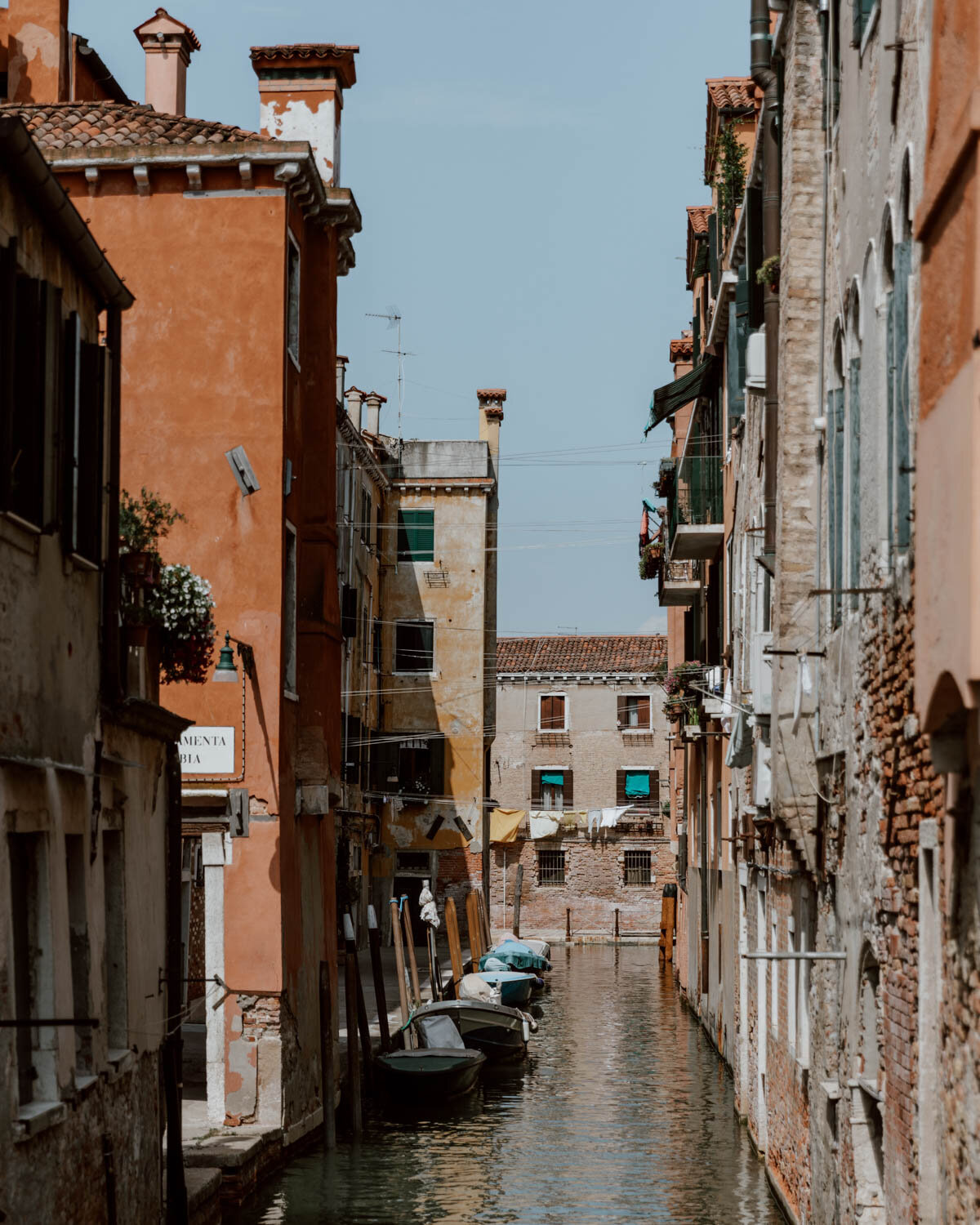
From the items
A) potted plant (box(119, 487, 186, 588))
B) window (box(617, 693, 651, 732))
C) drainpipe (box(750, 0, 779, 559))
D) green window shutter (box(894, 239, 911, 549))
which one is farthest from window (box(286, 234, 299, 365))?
window (box(617, 693, 651, 732))

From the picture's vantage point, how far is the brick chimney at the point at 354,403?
43.5 metres

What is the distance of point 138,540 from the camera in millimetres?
11188

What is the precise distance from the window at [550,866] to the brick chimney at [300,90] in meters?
34.9

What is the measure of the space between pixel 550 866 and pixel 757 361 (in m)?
38.3

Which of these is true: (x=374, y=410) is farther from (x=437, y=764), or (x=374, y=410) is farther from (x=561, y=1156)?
(x=561, y=1156)

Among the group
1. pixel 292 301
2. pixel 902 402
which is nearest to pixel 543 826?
pixel 292 301

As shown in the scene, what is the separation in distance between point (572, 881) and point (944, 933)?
→ 44832 mm

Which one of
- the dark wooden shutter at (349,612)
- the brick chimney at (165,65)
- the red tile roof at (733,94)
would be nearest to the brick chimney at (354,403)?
the dark wooden shutter at (349,612)

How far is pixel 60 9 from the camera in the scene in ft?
57.2

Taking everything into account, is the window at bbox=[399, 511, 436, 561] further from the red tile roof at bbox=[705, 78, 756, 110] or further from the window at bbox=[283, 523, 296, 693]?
the window at bbox=[283, 523, 296, 693]

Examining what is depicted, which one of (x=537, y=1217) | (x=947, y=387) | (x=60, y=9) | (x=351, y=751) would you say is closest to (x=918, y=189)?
(x=947, y=387)

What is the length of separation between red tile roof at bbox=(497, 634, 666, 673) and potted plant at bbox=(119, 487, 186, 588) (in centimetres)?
4153

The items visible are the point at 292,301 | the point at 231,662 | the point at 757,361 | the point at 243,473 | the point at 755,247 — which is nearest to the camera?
the point at 757,361

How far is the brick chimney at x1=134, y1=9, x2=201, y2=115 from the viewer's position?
61.8 feet
